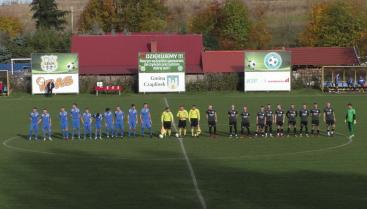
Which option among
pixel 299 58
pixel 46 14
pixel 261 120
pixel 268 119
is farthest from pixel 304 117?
pixel 46 14

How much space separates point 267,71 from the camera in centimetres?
6203

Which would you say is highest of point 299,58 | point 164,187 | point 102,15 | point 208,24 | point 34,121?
point 102,15

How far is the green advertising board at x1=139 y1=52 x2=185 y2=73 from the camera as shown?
61.4 meters

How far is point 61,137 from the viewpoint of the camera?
35344 millimetres

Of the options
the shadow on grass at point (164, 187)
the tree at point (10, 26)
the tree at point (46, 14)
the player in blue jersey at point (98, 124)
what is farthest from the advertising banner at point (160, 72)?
the tree at point (10, 26)

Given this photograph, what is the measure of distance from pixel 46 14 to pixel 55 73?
139ft

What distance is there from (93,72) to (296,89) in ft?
58.4

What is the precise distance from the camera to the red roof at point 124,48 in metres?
67.7

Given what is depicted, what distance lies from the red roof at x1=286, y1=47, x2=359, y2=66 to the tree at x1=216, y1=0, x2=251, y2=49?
51.7 ft

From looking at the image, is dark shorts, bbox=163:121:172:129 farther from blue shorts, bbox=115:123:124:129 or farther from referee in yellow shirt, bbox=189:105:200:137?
blue shorts, bbox=115:123:124:129

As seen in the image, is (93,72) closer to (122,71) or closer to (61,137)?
(122,71)

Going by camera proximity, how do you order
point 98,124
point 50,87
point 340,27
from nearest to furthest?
1. point 98,124
2. point 50,87
3. point 340,27

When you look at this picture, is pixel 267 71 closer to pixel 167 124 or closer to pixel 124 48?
pixel 124 48

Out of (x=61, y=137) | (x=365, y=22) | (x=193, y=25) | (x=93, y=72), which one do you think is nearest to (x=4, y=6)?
(x=193, y=25)
